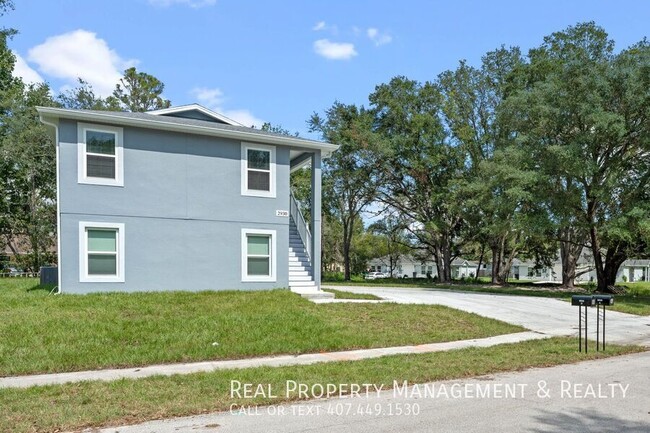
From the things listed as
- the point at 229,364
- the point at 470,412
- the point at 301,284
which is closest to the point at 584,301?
the point at 470,412

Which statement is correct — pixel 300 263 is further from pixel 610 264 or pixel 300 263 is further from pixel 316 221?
pixel 610 264

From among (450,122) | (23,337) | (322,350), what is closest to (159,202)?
(23,337)

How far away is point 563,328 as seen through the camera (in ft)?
41.7

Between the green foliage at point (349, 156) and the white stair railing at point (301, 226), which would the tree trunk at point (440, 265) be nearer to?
the green foliage at point (349, 156)

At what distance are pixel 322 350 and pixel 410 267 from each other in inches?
2717

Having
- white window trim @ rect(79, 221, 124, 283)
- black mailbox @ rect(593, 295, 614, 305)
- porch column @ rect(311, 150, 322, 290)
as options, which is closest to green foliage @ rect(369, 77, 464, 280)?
porch column @ rect(311, 150, 322, 290)

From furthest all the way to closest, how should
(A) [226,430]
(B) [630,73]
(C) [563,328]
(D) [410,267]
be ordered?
1. (D) [410,267]
2. (B) [630,73]
3. (C) [563,328]
4. (A) [226,430]

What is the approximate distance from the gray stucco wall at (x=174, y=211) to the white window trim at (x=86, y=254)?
0.10 m

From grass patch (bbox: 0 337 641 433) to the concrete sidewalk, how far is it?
0.42 meters

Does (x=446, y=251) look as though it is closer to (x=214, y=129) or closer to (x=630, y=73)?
(x=630, y=73)

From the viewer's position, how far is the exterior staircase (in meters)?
15.3

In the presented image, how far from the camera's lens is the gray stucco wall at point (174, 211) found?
13336 millimetres

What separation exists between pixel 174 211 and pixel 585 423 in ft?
38.1

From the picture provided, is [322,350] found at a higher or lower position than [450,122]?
lower
